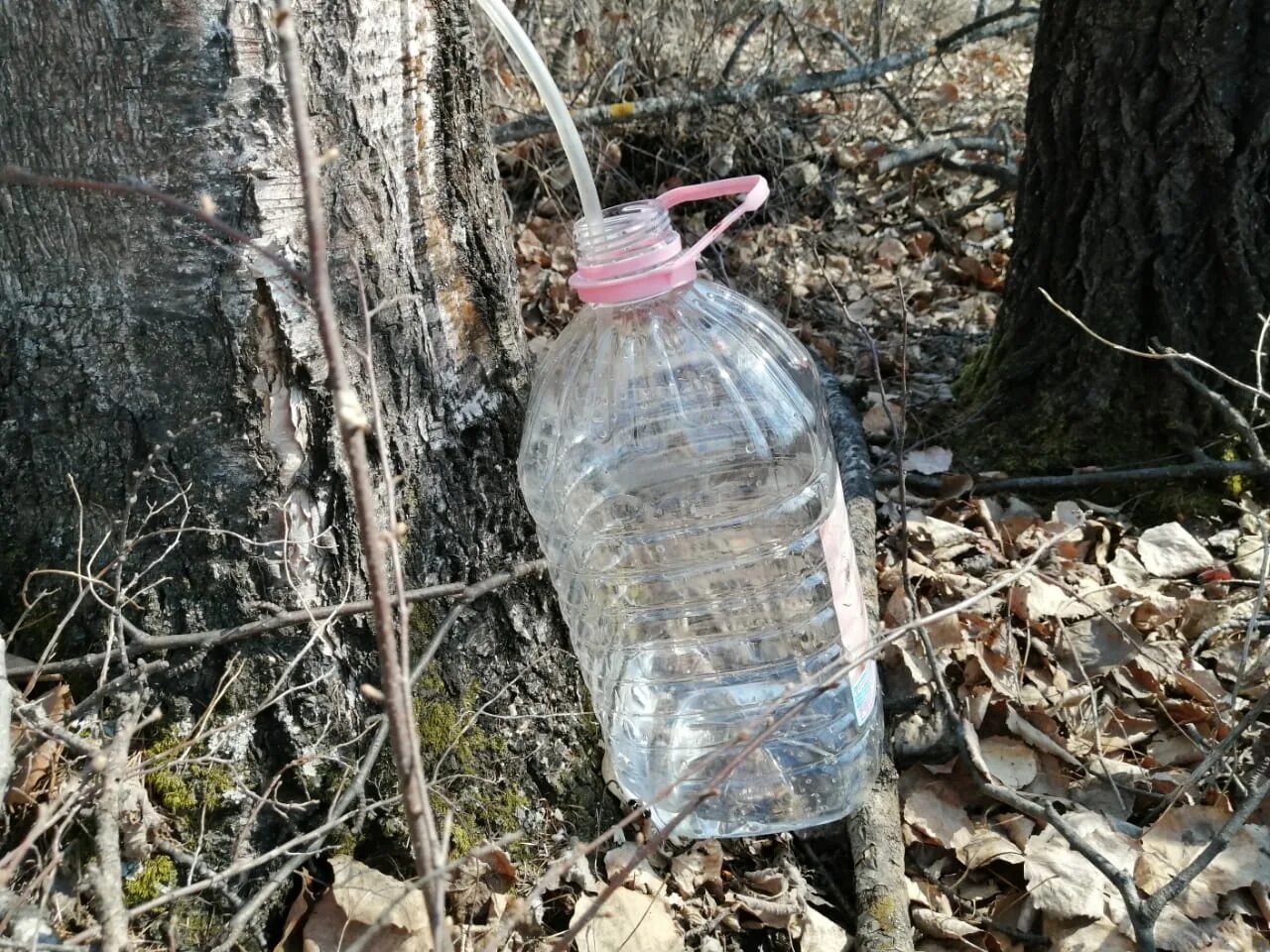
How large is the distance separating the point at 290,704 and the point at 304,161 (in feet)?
3.47

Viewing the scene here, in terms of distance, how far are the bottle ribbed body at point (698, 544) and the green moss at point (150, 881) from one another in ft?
2.51

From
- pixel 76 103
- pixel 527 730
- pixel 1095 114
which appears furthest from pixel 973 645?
pixel 76 103

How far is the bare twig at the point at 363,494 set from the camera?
901 mm

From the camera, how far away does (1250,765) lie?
1.94m

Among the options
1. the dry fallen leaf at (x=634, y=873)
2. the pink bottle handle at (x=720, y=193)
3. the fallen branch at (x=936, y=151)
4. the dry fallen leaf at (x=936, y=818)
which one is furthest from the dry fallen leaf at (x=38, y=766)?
the fallen branch at (x=936, y=151)

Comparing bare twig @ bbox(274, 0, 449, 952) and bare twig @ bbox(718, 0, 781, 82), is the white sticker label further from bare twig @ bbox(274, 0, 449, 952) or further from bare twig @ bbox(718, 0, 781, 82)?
bare twig @ bbox(718, 0, 781, 82)

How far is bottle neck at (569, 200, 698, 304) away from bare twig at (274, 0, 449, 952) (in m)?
0.67

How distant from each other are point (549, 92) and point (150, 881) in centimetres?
135

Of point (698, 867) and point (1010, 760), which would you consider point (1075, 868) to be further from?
point (698, 867)

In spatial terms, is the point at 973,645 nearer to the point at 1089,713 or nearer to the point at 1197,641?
the point at 1089,713

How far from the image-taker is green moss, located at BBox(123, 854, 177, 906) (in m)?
1.60

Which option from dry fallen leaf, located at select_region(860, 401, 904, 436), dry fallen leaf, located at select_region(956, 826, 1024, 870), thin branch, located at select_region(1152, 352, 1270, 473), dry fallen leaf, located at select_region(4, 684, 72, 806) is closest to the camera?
dry fallen leaf, located at select_region(4, 684, 72, 806)

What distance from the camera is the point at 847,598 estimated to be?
184 centimetres

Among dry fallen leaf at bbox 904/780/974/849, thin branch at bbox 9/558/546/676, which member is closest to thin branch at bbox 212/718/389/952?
thin branch at bbox 9/558/546/676
